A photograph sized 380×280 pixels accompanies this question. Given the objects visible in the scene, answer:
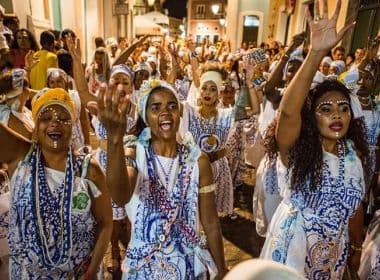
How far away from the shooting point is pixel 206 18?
171 ft

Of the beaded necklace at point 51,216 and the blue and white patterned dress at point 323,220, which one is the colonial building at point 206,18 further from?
the beaded necklace at point 51,216

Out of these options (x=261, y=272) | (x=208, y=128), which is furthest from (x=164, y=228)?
(x=208, y=128)

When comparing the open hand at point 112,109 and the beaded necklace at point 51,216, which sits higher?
the open hand at point 112,109

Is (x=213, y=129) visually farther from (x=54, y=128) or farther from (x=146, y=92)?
(x=54, y=128)

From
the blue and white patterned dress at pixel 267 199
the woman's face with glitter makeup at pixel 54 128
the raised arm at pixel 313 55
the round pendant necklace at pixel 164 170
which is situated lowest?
the blue and white patterned dress at pixel 267 199

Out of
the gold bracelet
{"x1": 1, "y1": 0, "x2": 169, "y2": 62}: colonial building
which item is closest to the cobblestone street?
the gold bracelet

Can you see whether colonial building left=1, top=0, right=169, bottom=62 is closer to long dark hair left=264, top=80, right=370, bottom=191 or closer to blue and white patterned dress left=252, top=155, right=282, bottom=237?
blue and white patterned dress left=252, top=155, right=282, bottom=237

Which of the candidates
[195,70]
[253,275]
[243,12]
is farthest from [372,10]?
[243,12]

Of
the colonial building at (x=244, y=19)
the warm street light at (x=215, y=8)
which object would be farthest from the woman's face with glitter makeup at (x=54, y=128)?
the warm street light at (x=215, y=8)

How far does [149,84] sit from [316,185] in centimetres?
120

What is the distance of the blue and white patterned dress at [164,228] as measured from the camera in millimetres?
2051

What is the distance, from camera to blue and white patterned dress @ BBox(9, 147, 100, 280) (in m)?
2.03

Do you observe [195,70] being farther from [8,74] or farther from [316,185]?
[316,185]

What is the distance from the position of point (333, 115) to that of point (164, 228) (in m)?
1.24
